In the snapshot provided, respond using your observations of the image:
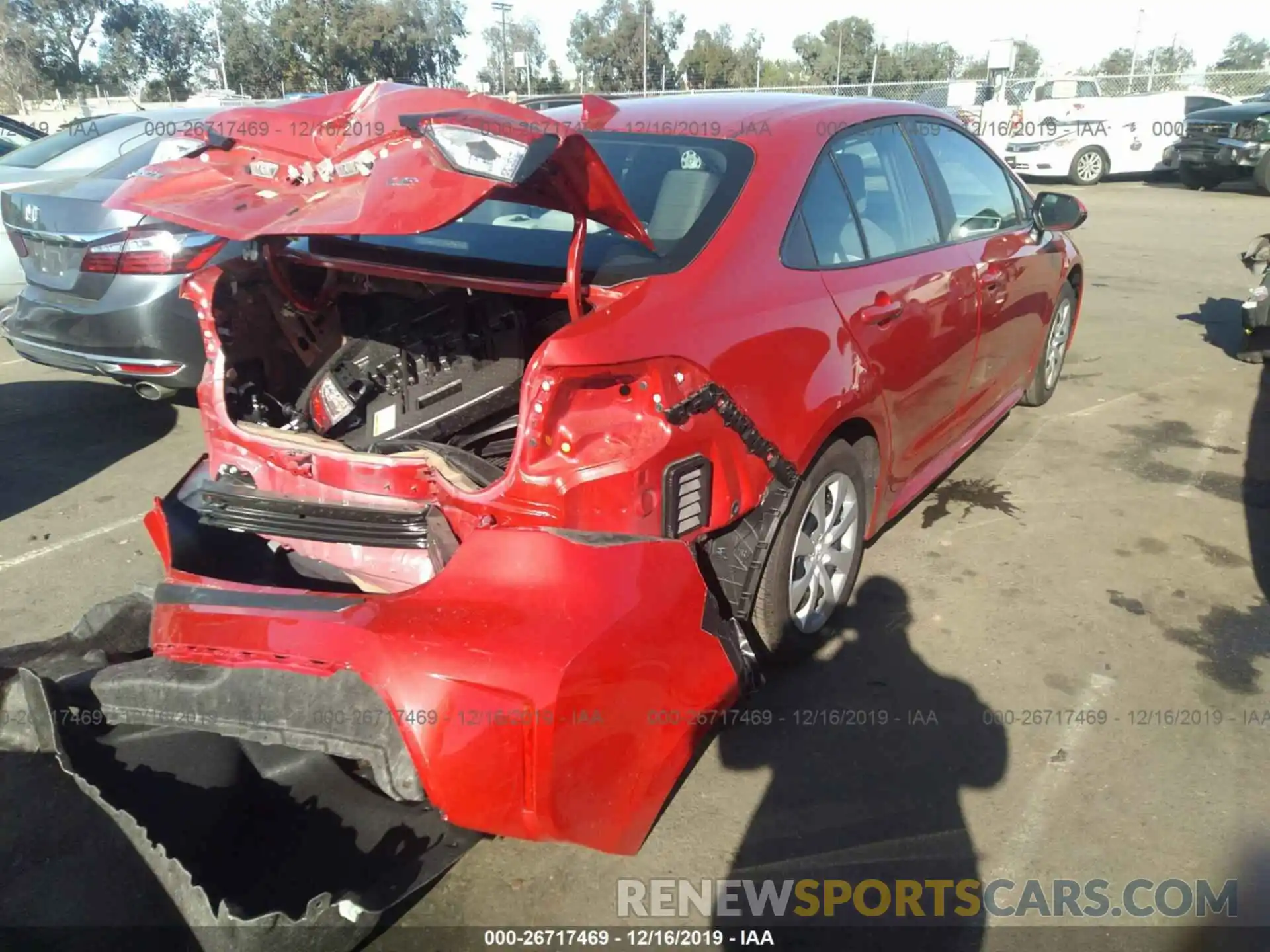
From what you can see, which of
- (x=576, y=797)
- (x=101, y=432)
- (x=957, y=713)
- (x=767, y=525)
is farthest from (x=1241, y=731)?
(x=101, y=432)

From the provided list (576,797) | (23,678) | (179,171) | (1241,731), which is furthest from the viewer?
(1241,731)

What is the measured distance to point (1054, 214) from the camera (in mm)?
4637

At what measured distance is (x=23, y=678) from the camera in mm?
2254

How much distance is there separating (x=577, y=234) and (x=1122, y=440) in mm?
4160

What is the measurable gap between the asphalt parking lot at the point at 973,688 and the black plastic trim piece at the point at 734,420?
0.86m

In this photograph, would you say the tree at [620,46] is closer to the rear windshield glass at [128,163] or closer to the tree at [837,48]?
the tree at [837,48]

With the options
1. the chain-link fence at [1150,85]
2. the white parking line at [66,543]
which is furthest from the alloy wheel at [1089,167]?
the white parking line at [66,543]

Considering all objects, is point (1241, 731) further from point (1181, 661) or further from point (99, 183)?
point (99, 183)

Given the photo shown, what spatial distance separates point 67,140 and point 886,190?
20.4ft

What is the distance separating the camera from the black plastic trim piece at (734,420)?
7.64 feet

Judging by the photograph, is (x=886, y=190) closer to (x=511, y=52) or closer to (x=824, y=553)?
(x=824, y=553)

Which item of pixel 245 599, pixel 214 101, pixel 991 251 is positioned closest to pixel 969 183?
pixel 991 251

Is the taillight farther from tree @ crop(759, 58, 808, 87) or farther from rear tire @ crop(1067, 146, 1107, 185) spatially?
tree @ crop(759, 58, 808, 87)

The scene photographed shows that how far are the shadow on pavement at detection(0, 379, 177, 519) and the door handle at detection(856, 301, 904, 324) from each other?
4.15 metres
